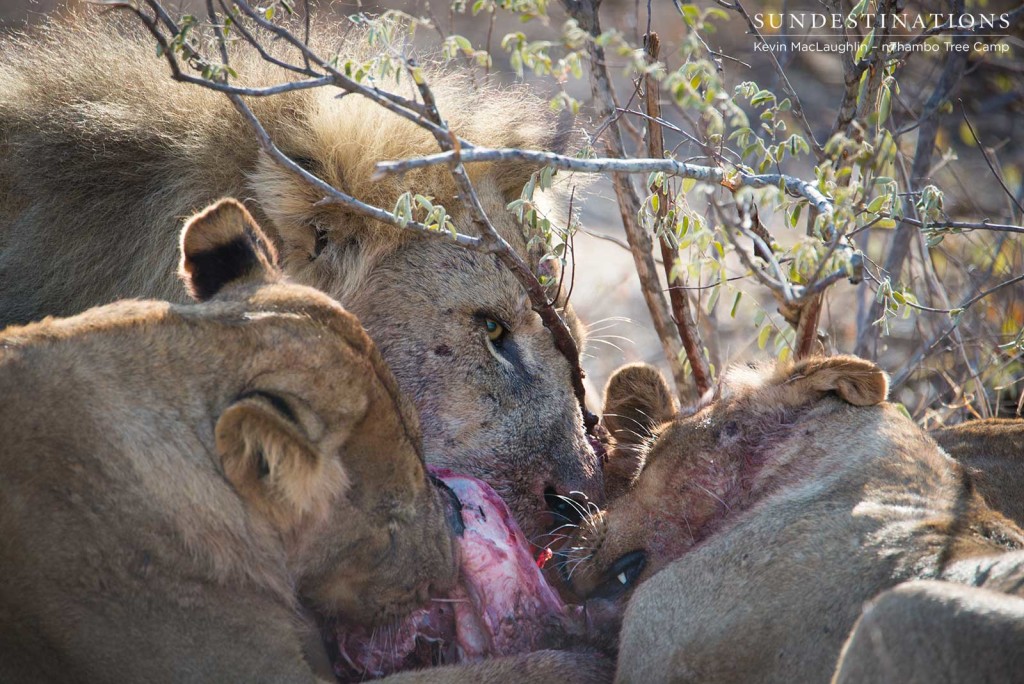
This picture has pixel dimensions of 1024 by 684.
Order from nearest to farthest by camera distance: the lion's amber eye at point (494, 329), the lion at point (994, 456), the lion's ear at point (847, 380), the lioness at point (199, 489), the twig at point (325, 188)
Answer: the lioness at point (199, 489) < the twig at point (325, 188) < the lion's ear at point (847, 380) < the lion at point (994, 456) < the lion's amber eye at point (494, 329)

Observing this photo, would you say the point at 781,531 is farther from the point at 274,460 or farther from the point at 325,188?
the point at 325,188

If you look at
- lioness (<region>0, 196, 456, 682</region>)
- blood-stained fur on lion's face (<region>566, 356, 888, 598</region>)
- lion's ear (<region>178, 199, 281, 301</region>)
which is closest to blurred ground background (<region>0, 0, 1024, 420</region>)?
blood-stained fur on lion's face (<region>566, 356, 888, 598</region>)

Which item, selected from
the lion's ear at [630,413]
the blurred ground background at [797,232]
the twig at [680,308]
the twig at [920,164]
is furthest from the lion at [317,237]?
the twig at [920,164]

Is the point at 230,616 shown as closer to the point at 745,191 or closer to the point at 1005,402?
the point at 745,191

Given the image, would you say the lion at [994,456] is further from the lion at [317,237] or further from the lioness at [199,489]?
the lioness at [199,489]

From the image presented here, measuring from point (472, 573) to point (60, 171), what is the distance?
88.2 inches

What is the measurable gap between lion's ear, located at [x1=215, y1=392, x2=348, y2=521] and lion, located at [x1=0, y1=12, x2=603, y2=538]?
0.98 m

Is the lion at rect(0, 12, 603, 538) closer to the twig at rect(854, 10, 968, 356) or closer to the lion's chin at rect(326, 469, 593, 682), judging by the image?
the lion's chin at rect(326, 469, 593, 682)

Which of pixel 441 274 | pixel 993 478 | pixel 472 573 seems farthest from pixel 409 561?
pixel 993 478

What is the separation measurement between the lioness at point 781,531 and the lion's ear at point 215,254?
140 centimetres

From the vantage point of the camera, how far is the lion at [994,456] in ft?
13.0

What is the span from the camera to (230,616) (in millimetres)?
2930

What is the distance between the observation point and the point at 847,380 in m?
3.71

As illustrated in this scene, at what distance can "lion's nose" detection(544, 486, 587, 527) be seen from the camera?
13.0ft
